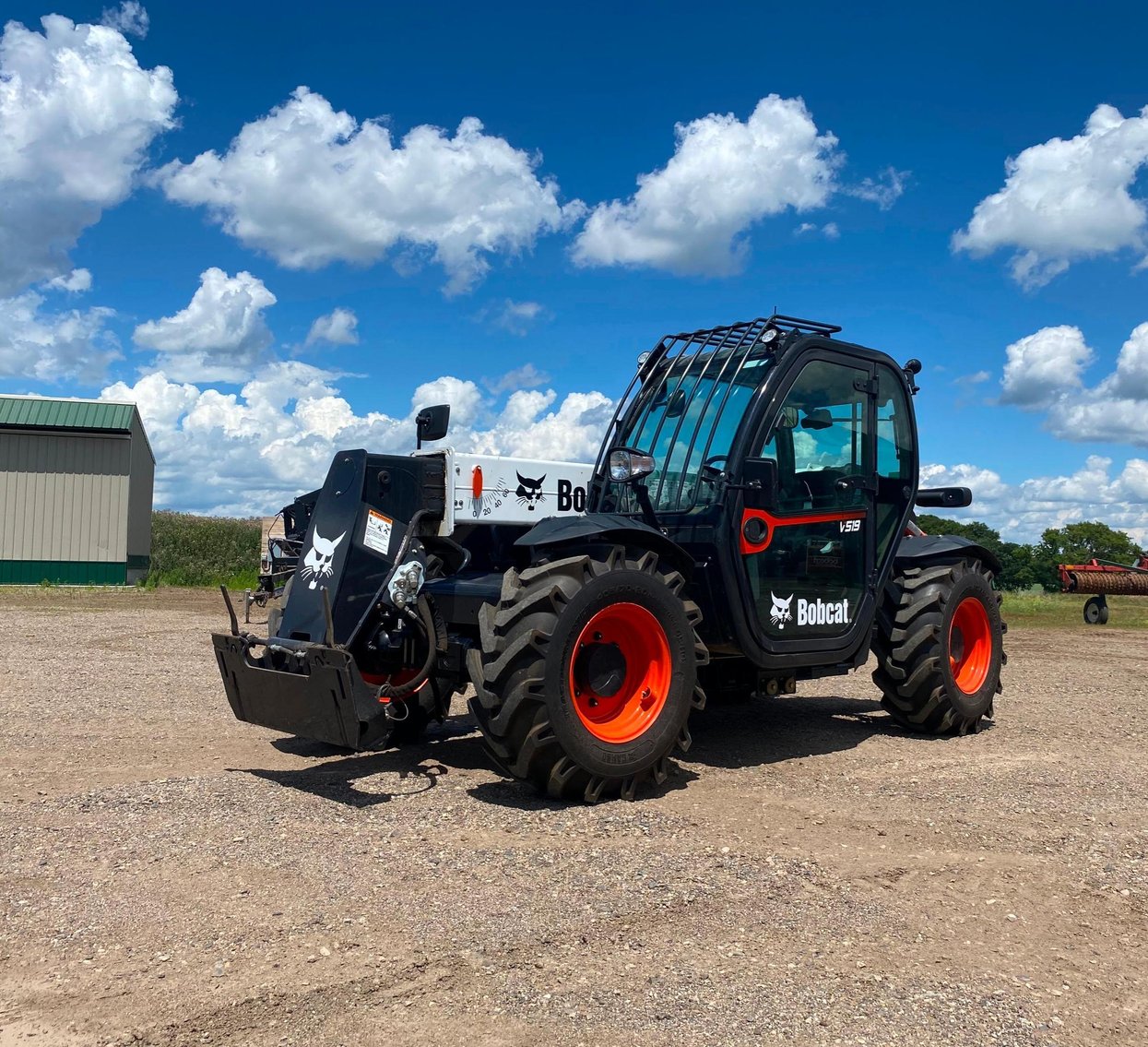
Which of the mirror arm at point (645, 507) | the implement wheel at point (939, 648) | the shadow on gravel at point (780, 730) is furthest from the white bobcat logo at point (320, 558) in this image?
the implement wheel at point (939, 648)

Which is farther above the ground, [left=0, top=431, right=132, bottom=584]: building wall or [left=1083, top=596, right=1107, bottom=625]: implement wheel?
[left=0, top=431, right=132, bottom=584]: building wall

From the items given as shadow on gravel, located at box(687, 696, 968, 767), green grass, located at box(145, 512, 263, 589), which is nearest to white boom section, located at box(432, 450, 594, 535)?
shadow on gravel, located at box(687, 696, 968, 767)

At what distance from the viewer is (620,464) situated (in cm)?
634

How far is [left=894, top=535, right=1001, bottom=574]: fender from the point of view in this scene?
801 cm

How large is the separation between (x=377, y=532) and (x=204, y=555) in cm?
2885

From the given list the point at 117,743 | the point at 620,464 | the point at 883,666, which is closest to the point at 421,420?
the point at 620,464

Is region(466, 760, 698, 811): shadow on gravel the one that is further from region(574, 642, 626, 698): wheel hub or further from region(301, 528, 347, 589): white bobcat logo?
region(301, 528, 347, 589): white bobcat logo

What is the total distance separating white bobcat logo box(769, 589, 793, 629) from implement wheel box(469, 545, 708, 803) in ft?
2.66

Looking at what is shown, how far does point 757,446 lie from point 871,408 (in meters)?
1.31

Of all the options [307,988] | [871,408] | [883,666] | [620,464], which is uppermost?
[871,408]

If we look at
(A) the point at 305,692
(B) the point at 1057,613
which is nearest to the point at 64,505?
(A) the point at 305,692

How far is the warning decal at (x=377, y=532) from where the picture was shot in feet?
20.2

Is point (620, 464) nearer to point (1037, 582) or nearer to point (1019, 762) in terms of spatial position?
point (1019, 762)

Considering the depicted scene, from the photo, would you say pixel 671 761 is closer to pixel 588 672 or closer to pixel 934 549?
pixel 588 672
